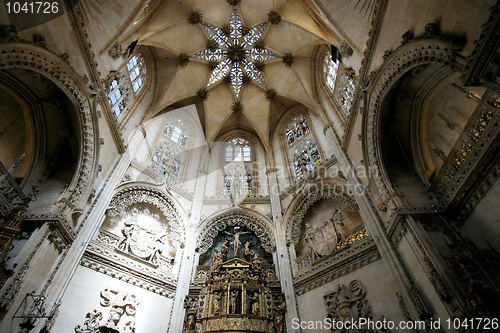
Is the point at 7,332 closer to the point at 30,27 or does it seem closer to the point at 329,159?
the point at 30,27

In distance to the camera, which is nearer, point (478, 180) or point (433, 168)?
point (478, 180)

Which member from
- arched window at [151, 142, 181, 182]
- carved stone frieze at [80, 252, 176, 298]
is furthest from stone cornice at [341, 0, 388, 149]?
carved stone frieze at [80, 252, 176, 298]

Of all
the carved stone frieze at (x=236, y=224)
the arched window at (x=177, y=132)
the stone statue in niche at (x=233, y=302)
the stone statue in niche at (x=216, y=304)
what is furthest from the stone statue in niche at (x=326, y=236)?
the arched window at (x=177, y=132)

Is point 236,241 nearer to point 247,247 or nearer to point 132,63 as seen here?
point 247,247

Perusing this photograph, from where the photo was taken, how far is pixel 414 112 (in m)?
8.46

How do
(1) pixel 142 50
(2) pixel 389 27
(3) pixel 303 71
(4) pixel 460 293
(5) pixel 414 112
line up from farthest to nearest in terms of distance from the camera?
(3) pixel 303 71 < (1) pixel 142 50 < (5) pixel 414 112 < (2) pixel 389 27 < (4) pixel 460 293

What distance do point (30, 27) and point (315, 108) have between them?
40.0ft

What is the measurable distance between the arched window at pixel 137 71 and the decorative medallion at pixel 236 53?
370cm

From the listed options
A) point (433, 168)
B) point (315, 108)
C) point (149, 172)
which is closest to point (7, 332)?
point (149, 172)

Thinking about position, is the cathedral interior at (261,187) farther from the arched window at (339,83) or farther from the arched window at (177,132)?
the arched window at (177,132)

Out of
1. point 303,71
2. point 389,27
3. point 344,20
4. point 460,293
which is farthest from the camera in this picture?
point 303,71

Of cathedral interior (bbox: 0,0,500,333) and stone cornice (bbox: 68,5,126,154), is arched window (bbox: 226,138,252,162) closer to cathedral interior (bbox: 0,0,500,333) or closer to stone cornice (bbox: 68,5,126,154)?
cathedral interior (bbox: 0,0,500,333)

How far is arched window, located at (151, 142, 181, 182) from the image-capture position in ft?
44.8

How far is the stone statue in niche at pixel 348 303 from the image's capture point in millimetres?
8000
